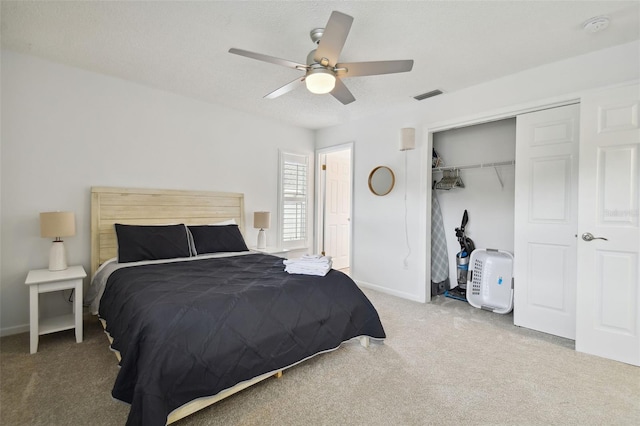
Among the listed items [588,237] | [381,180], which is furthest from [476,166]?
[588,237]

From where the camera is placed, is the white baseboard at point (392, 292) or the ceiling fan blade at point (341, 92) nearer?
the ceiling fan blade at point (341, 92)

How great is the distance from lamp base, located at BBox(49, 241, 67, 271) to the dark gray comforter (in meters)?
0.61

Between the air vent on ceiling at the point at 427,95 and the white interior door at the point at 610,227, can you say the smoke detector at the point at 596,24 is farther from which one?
the air vent on ceiling at the point at 427,95

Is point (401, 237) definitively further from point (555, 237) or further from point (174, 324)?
point (174, 324)

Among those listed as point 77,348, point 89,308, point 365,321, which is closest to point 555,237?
point 365,321

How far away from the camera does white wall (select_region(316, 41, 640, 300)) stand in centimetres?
270

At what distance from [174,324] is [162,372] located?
24 centimetres

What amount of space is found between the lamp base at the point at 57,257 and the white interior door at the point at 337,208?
11.9 ft

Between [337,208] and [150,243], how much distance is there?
338 centimetres

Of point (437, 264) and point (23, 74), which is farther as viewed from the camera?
point (437, 264)

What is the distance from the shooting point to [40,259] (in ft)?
9.62

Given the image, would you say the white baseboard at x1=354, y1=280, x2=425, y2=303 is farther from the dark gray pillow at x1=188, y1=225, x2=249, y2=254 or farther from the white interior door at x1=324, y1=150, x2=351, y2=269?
the dark gray pillow at x1=188, y1=225, x2=249, y2=254

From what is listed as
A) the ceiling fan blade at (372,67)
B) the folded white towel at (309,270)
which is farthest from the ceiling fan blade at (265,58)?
the folded white towel at (309,270)

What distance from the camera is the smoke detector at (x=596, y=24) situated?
7.20ft
